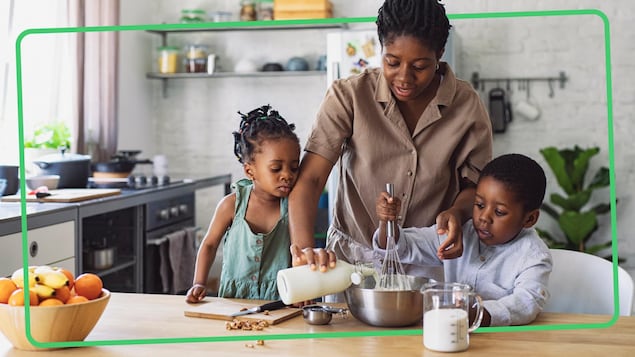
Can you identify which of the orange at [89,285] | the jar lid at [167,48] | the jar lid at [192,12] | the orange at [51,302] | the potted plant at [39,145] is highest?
the jar lid at [192,12]

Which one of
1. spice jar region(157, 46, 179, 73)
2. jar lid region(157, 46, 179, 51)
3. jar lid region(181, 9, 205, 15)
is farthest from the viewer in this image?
jar lid region(181, 9, 205, 15)

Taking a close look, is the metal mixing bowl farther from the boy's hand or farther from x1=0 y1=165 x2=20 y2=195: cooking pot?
x1=0 y1=165 x2=20 y2=195: cooking pot

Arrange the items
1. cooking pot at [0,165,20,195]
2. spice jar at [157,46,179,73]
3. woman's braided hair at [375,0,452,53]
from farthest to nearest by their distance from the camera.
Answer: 1. spice jar at [157,46,179,73]
2. cooking pot at [0,165,20,195]
3. woman's braided hair at [375,0,452,53]

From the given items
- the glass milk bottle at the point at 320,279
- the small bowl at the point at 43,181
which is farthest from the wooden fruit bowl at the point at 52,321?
the glass milk bottle at the point at 320,279

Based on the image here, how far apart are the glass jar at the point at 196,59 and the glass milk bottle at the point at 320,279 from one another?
0.96 metres

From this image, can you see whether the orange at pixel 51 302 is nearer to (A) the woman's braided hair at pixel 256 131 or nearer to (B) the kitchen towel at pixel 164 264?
(B) the kitchen towel at pixel 164 264

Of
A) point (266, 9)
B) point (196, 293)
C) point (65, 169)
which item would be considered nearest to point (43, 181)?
point (65, 169)

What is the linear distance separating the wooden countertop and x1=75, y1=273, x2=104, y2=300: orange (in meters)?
0.03

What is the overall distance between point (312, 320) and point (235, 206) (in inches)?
9.8

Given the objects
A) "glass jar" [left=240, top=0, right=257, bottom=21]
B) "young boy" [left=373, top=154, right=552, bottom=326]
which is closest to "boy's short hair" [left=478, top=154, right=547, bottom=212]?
"young boy" [left=373, top=154, right=552, bottom=326]

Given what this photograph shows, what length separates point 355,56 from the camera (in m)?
1.45

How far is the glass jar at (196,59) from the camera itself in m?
2.16

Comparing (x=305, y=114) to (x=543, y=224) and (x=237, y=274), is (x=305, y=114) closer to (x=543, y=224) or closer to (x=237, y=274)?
(x=237, y=274)

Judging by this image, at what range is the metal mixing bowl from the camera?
1271 millimetres
